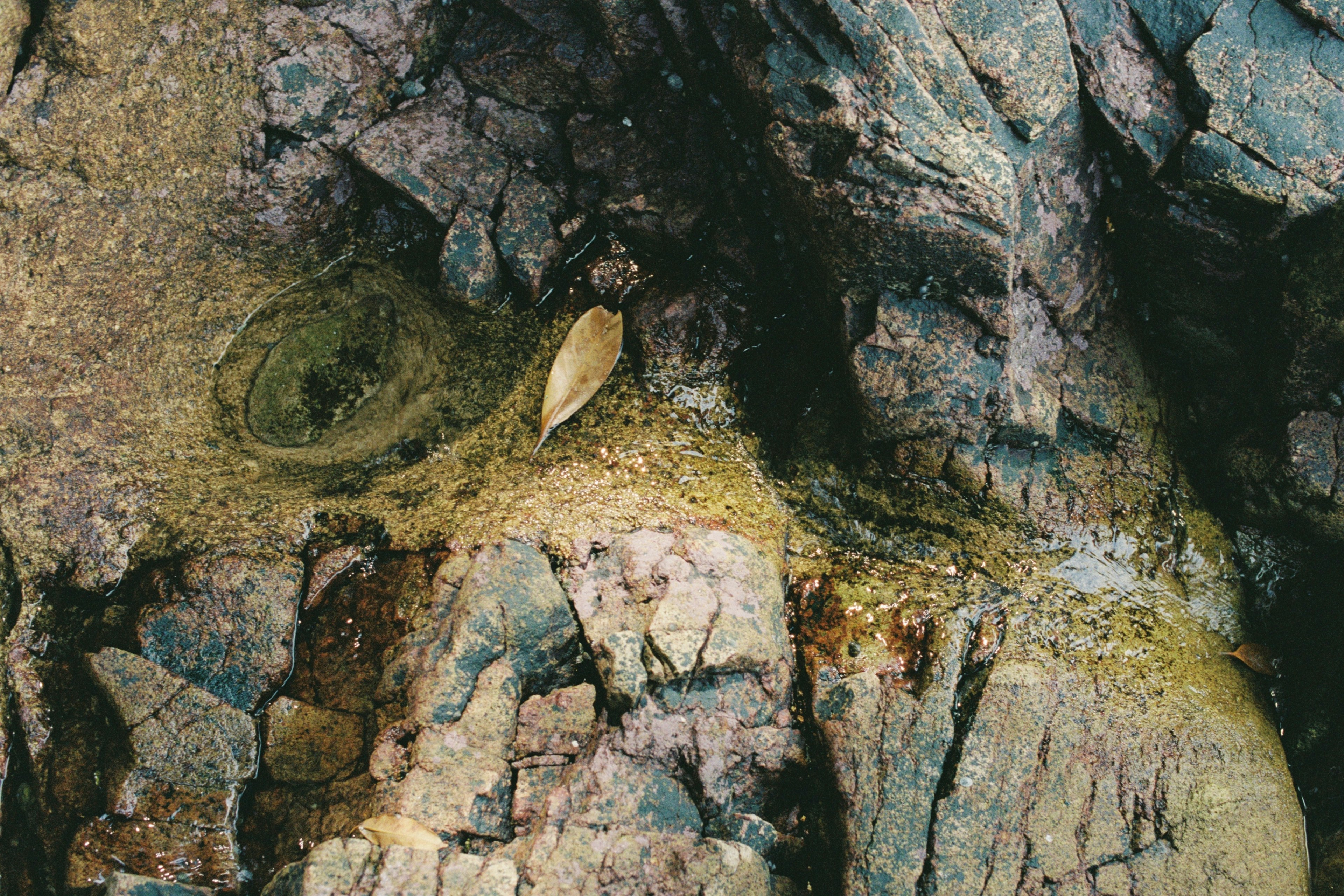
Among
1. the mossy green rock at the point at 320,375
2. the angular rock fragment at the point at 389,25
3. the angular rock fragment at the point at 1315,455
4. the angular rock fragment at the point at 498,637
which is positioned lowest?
the angular rock fragment at the point at 498,637

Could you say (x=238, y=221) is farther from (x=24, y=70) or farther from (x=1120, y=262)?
(x=1120, y=262)

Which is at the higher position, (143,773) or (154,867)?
(143,773)

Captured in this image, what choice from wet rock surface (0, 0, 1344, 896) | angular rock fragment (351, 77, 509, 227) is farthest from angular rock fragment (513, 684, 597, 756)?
angular rock fragment (351, 77, 509, 227)

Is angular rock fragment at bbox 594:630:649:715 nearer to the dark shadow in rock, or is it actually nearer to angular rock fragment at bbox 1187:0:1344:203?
the dark shadow in rock

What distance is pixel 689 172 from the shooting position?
258 cm

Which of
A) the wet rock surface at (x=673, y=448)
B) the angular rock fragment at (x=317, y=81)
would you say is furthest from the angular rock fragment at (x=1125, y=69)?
the angular rock fragment at (x=317, y=81)

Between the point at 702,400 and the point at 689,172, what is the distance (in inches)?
26.8

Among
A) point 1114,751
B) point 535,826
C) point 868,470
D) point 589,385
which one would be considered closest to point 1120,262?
point 868,470

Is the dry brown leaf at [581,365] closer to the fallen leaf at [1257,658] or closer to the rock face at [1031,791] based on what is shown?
the rock face at [1031,791]

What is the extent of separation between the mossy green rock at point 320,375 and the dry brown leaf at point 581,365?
1.97ft

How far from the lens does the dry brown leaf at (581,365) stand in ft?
8.24

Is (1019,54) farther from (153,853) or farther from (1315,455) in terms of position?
(153,853)

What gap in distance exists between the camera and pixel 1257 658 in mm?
2291

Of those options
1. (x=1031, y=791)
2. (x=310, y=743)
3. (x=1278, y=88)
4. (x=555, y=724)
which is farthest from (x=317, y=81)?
(x=1031, y=791)
